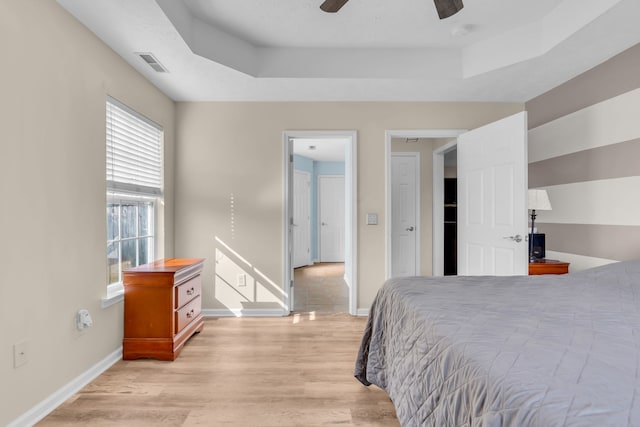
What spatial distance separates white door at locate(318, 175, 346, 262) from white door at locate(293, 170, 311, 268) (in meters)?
0.36

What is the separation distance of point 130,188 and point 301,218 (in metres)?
4.36

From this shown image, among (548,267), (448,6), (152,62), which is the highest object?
(152,62)

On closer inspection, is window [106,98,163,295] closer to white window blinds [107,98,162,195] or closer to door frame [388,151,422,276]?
white window blinds [107,98,162,195]


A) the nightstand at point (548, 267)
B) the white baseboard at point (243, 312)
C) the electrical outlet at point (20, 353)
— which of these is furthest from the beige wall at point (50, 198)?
the nightstand at point (548, 267)

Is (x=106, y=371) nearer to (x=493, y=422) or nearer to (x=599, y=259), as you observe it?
(x=493, y=422)

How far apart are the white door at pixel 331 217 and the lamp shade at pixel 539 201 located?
186 inches

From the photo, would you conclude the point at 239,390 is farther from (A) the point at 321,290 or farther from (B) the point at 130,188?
(A) the point at 321,290

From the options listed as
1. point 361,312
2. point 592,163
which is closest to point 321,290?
point 361,312

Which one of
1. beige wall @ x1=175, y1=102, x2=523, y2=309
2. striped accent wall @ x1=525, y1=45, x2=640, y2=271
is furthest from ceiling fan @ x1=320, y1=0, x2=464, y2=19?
beige wall @ x1=175, y1=102, x2=523, y2=309

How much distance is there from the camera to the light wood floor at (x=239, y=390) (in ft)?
6.13

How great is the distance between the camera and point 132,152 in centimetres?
292

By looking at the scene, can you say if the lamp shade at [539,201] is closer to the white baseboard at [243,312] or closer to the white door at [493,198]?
the white door at [493,198]

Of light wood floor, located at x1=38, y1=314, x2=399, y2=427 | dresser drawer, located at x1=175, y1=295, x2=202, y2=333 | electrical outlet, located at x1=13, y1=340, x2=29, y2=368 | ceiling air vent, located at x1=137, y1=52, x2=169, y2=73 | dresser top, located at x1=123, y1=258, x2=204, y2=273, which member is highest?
ceiling air vent, located at x1=137, y1=52, x2=169, y2=73

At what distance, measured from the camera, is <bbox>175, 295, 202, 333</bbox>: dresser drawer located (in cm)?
273
